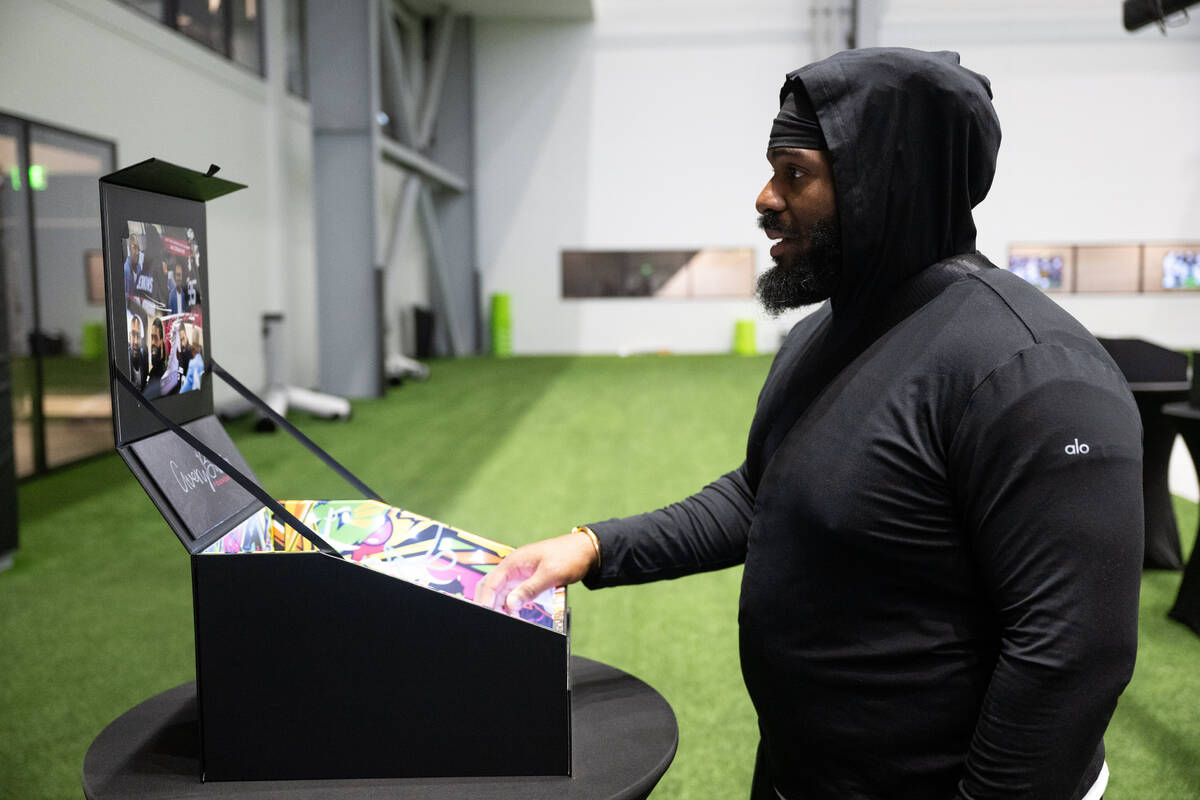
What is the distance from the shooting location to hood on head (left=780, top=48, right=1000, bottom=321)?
972mm

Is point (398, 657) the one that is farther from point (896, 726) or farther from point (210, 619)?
point (896, 726)

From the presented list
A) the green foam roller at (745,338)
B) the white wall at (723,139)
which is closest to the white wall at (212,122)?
the white wall at (723,139)

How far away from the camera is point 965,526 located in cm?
96

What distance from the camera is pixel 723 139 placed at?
47.6 feet

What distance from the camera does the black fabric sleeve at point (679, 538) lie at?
1.27 m

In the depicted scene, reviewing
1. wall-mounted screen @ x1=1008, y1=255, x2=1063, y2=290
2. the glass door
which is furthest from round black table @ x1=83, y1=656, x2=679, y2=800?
wall-mounted screen @ x1=1008, y1=255, x2=1063, y2=290

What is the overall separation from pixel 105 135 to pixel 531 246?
8.64 metres

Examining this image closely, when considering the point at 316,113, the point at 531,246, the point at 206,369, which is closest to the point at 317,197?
the point at 316,113

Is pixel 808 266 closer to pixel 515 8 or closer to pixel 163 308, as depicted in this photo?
pixel 163 308

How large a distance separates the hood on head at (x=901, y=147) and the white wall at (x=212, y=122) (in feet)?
13.8

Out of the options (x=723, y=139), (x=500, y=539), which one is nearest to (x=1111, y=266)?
(x=723, y=139)

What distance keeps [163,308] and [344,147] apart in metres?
9.04

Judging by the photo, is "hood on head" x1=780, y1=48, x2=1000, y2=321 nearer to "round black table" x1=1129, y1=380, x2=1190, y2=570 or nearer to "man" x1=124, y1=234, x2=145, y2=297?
"man" x1=124, y1=234, x2=145, y2=297

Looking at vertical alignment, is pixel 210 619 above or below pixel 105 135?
below
